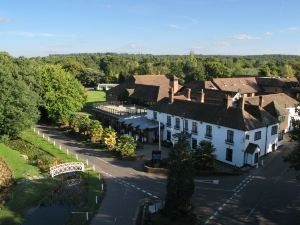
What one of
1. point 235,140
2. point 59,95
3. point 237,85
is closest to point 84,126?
point 59,95

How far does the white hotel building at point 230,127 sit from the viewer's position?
36.1 metres

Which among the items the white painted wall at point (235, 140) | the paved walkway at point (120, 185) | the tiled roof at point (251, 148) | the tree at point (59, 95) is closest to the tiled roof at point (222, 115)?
the white painted wall at point (235, 140)

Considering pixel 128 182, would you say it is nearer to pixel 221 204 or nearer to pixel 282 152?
pixel 221 204

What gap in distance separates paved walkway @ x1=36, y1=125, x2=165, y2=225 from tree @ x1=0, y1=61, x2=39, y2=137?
6.21 m

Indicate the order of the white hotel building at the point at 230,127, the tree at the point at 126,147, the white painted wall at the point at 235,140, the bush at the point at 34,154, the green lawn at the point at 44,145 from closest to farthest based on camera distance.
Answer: the white painted wall at the point at 235,140 → the white hotel building at the point at 230,127 → the bush at the point at 34,154 → the tree at the point at 126,147 → the green lawn at the point at 44,145

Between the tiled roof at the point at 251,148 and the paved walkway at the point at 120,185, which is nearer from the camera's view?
A: the paved walkway at the point at 120,185

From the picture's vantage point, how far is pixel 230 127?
1437 inches

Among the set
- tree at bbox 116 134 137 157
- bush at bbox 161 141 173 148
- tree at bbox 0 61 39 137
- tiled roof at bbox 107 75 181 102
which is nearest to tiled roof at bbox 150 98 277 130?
bush at bbox 161 141 173 148

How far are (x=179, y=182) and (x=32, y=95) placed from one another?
31.4 meters

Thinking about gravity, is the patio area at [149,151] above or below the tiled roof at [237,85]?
below

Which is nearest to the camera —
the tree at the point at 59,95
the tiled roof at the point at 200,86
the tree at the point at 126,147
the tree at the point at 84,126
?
the tree at the point at 126,147

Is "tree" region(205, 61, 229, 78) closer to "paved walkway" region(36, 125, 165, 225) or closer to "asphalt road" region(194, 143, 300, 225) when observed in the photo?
"paved walkway" region(36, 125, 165, 225)

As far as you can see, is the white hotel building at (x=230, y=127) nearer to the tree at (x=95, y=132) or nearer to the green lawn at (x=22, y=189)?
the tree at (x=95, y=132)

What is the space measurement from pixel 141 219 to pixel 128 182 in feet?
26.9
